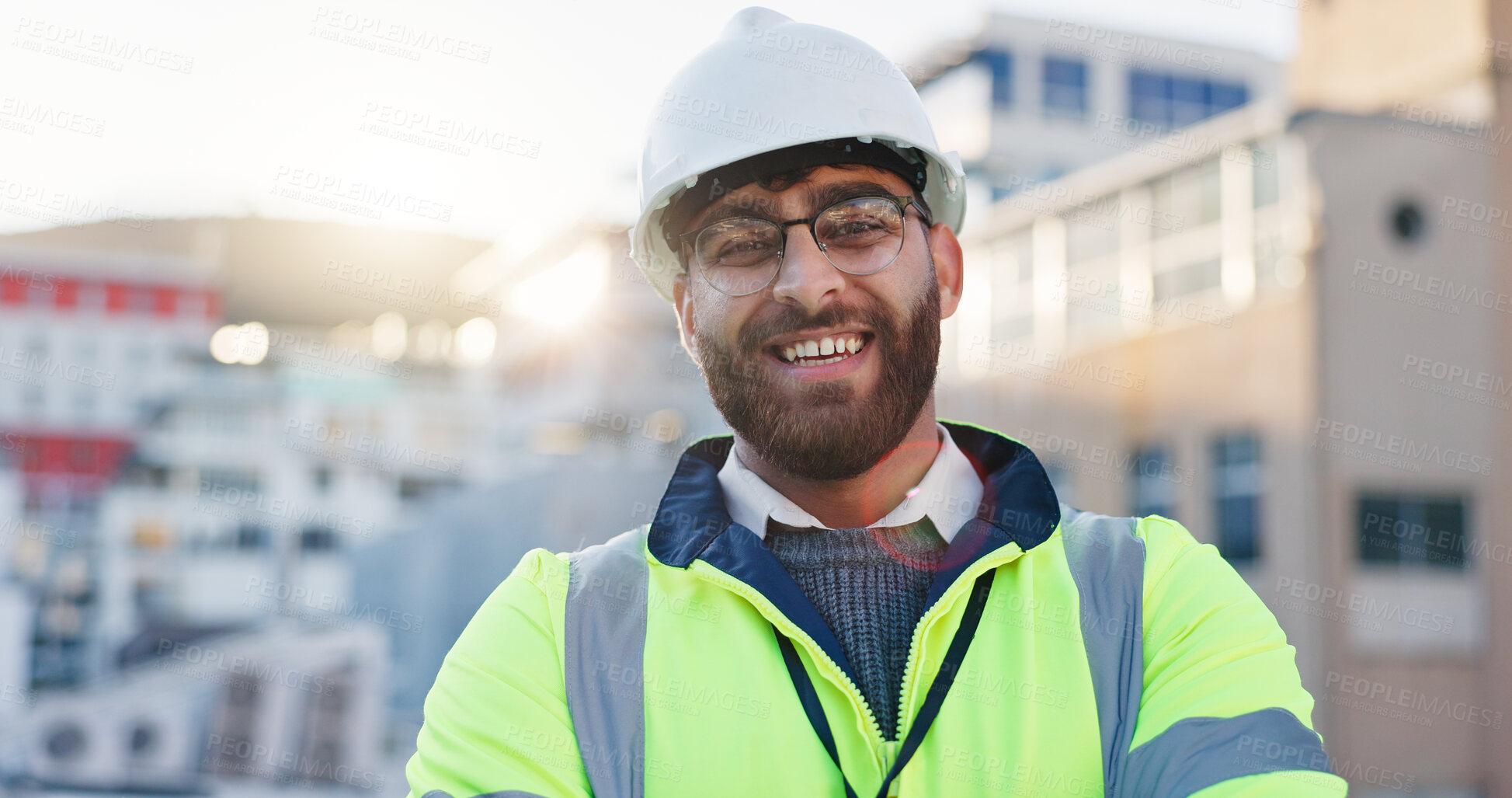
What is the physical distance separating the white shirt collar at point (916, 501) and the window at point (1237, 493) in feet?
49.5

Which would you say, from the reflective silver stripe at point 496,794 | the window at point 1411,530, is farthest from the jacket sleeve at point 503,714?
the window at point 1411,530

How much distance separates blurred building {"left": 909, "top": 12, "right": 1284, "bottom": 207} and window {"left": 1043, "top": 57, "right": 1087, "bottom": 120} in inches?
0.8

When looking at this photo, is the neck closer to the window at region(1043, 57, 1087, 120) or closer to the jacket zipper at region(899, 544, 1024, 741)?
the jacket zipper at region(899, 544, 1024, 741)

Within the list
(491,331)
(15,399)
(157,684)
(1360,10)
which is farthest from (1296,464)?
(15,399)

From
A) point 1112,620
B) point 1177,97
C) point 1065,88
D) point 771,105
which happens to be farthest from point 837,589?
point 1177,97

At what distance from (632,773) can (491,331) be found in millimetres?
51076

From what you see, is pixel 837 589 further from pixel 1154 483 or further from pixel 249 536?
pixel 249 536

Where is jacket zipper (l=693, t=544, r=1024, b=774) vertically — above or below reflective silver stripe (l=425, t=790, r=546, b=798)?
above

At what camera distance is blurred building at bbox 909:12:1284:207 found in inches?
1275

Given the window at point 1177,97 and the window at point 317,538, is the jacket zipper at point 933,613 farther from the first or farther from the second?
the window at point 317,538

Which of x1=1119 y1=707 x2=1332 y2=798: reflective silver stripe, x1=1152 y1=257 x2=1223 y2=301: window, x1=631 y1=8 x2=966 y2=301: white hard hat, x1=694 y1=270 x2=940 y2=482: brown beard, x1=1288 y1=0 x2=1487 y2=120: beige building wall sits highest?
x1=1288 y1=0 x2=1487 y2=120: beige building wall

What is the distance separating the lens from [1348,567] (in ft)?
49.9

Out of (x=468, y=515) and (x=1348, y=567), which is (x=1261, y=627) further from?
(x=468, y=515)

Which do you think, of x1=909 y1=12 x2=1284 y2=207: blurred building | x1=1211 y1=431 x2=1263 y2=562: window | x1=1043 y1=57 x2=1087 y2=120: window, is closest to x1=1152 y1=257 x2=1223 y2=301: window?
x1=1211 y1=431 x2=1263 y2=562: window
